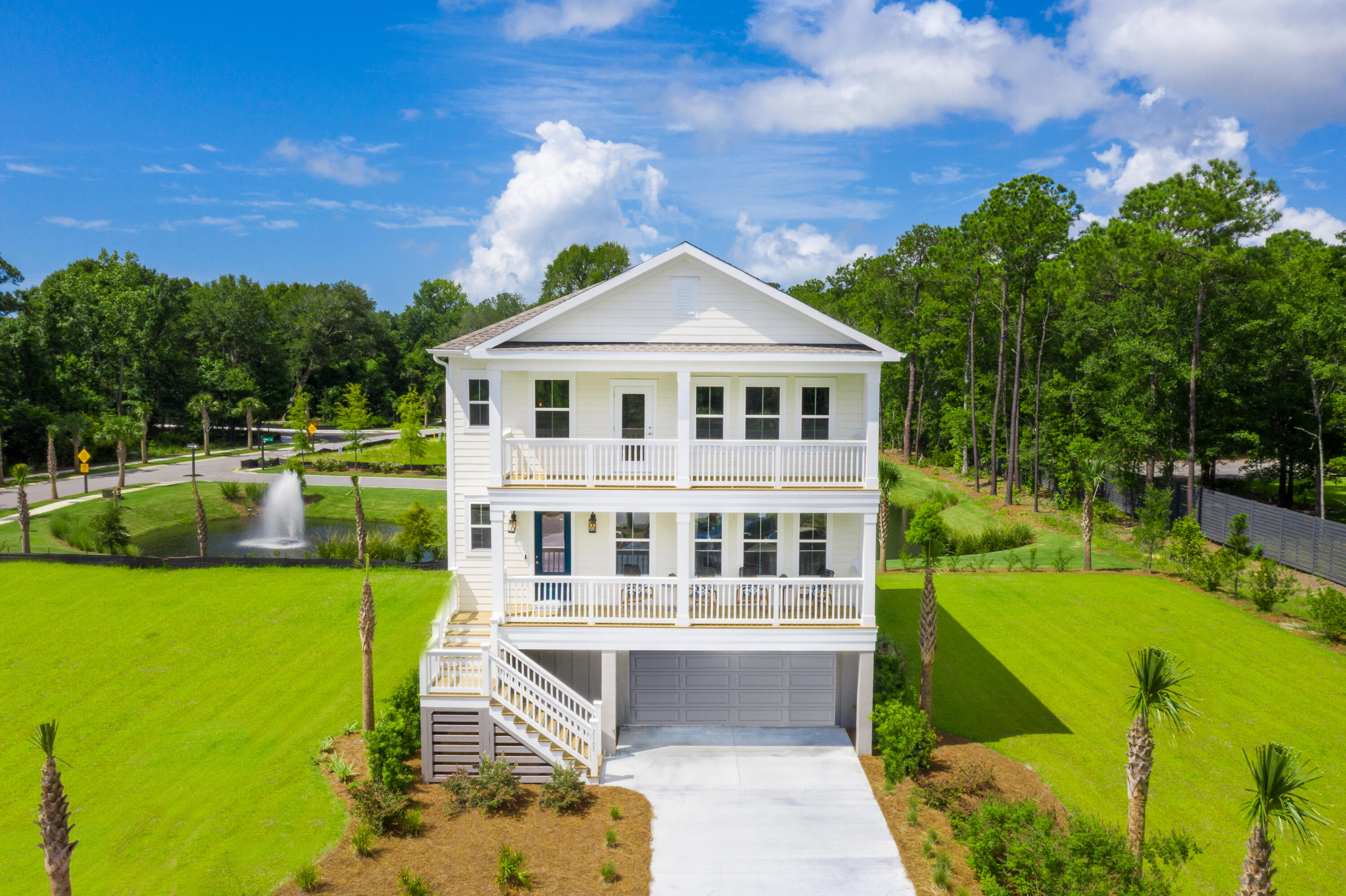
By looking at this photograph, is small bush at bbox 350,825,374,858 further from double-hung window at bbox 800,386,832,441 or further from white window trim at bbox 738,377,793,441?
double-hung window at bbox 800,386,832,441

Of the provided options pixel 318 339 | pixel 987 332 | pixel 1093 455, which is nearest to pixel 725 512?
pixel 1093 455

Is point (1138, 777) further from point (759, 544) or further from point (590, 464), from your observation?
point (590, 464)

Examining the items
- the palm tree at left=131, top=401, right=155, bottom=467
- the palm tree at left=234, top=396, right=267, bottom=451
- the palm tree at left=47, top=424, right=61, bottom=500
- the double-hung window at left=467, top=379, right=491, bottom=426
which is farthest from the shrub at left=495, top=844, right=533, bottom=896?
the palm tree at left=234, top=396, right=267, bottom=451

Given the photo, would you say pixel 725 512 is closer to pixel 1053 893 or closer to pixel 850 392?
pixel 850 392

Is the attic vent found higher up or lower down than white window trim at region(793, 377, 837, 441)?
higher up

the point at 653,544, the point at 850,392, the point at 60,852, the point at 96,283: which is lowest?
the point at 60,852

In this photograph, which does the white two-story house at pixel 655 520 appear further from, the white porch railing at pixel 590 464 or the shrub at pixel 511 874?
the shrub at pixel 511 874
